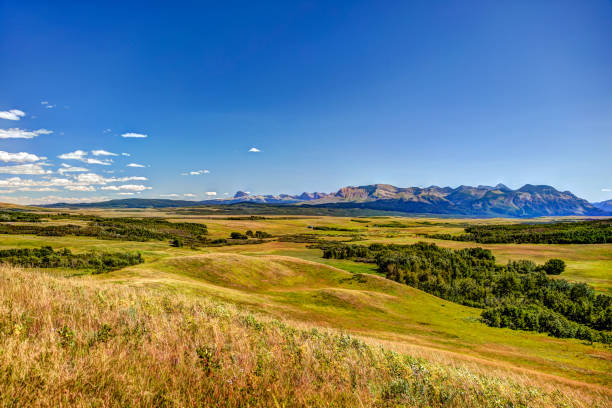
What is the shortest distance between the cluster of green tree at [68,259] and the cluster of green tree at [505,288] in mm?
65598

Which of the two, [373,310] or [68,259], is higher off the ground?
[68,259]

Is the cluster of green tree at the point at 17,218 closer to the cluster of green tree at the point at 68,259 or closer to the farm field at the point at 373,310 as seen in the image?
the farm field at the point at 373,310

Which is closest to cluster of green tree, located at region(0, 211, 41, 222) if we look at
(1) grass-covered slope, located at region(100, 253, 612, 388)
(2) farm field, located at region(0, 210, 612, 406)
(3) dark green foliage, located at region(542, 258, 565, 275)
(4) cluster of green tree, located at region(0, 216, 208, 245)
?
(4) cluster of green tree, located at region(0, 216, 208, 245)

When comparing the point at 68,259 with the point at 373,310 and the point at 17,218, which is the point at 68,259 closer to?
the point at 373,310

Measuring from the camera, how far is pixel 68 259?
2127 inches

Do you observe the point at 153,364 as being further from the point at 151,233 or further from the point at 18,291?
the point at 151,233

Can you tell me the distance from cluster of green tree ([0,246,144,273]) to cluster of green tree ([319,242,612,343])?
215ft

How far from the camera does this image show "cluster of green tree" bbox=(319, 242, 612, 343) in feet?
165

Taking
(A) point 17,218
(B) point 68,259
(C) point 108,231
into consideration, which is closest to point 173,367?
(B) point 68,259

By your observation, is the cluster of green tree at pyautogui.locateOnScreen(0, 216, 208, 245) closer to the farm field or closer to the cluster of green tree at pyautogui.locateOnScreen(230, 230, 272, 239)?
the cluster of green tree at pyautogui.locateOnScreen(230, 230, 272, 239)

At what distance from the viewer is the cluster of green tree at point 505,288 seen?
50344 millimetres

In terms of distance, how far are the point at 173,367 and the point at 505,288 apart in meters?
89.1

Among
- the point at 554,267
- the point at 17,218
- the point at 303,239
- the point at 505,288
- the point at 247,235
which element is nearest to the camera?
the point at 505,288

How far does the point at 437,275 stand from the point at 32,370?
9220 centimetres
